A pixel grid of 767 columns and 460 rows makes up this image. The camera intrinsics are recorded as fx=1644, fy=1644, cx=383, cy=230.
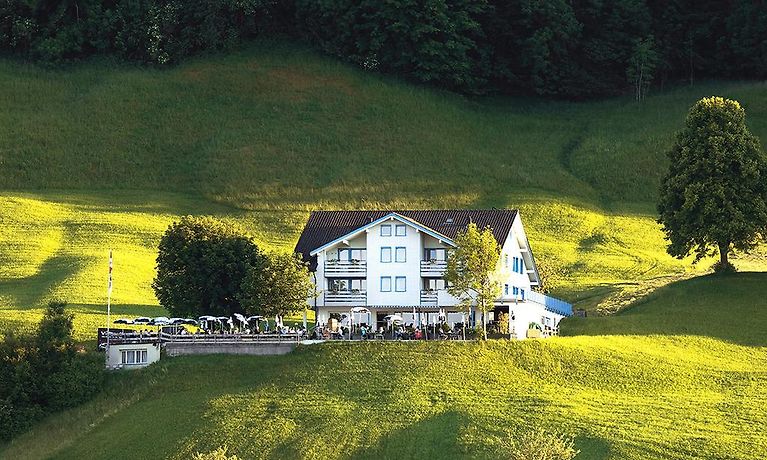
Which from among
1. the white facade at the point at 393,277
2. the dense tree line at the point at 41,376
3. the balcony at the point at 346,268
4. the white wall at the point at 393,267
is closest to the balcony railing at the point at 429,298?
the white facade at the point at 393,277

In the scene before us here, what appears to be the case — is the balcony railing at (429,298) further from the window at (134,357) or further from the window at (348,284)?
the window at (134,357)

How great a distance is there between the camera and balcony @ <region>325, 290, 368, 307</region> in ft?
314

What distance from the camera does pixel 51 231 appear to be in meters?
126

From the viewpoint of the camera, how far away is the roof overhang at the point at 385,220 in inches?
3743

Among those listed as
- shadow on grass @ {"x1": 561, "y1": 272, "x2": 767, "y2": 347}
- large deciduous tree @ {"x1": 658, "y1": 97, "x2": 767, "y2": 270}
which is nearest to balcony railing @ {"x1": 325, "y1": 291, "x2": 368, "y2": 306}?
shadow on grass @ {"x1": 561, "y1": 272, "x2": 767, "y2": 347}

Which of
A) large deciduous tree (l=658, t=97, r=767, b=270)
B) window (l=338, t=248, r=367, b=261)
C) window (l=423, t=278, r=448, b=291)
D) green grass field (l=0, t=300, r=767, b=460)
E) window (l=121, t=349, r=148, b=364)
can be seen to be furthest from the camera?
large deciduous tree (l=658, t=97, r=767, b=270)

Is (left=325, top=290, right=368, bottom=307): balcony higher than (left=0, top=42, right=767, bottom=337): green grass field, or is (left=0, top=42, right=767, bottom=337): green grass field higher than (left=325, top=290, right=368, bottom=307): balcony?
(left=0, top=42, right=767, bottom=337): green grass field

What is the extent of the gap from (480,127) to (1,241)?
5285 cm

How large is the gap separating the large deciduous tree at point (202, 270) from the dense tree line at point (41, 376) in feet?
40.3

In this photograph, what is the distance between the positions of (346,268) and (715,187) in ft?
87.0

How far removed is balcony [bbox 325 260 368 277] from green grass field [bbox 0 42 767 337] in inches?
645

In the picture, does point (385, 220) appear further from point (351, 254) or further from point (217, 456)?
point (217, 456)

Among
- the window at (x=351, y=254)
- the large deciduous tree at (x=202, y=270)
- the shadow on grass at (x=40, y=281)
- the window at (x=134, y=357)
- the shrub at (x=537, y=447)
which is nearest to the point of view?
the shrub at (x=537, y=447)

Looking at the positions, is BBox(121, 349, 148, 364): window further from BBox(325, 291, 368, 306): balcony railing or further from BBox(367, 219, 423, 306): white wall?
BBox(367, 219, 423, 306): white wall
